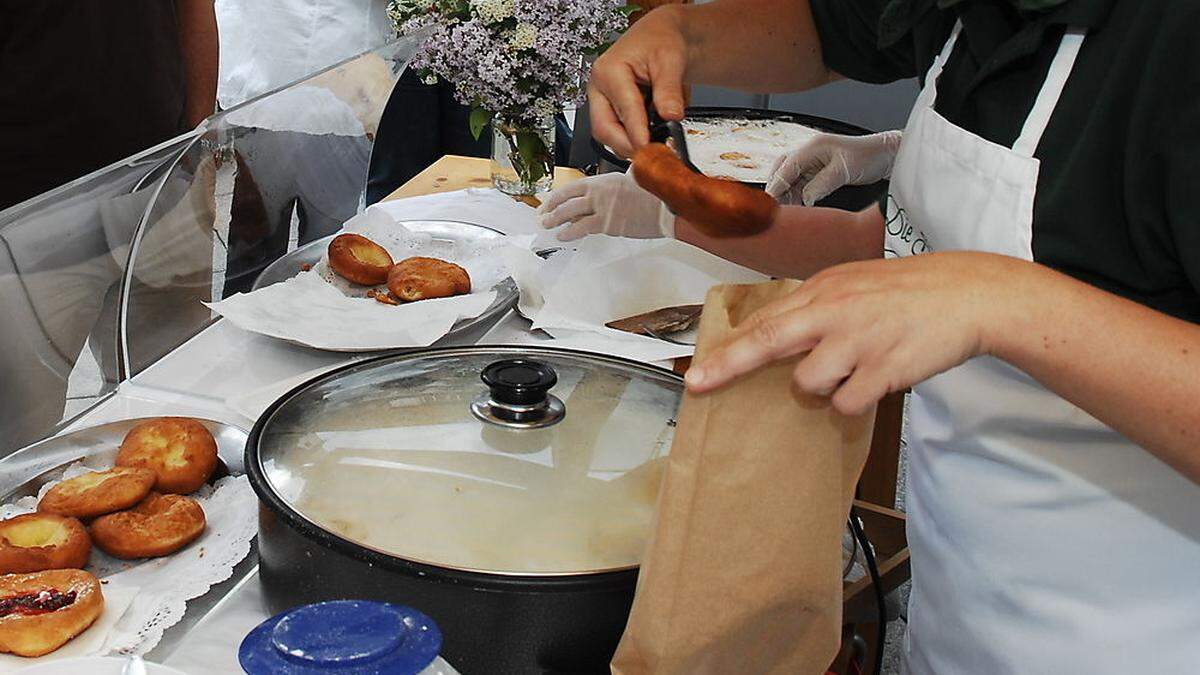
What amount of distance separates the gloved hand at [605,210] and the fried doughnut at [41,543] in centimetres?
101

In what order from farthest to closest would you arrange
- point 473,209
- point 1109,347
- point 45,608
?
point 473,209, point 45,608, point 1109,347

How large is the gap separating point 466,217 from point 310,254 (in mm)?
408

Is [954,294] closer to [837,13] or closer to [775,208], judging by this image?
[775,208]

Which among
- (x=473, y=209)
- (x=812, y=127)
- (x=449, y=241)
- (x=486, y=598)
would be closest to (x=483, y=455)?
(x=486, y=598)

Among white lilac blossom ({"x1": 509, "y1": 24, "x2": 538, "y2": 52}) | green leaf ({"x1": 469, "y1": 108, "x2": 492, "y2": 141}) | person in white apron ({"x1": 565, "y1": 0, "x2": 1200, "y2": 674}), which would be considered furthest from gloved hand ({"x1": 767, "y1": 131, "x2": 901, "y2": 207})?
green leaf ({"x1": 469, "y1": 108, "x2": 492, "y2": 141})

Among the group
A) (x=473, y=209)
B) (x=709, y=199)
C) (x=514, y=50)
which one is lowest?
(x=473, y=209)

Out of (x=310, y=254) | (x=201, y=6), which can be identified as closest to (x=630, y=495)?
(x=310, y=254)

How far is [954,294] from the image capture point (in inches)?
29.6

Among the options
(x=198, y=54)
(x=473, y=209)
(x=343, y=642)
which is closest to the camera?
(x=343, y=642)

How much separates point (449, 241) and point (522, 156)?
17.2 inches

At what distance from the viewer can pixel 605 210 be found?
1852 mm

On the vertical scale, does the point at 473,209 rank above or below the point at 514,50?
below

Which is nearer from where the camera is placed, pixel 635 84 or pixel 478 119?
pixel 635 84

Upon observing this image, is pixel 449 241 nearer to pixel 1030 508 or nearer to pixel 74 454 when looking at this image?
pixel 74 454
